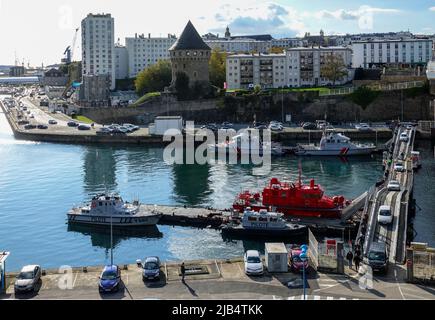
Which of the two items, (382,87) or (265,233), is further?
(382,87)

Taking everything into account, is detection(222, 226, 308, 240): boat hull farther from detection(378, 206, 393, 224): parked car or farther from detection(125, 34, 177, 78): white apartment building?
detection(125, 34, 177, 78): white apartment building


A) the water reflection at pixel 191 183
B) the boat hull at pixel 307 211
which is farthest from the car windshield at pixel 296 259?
the water reflection at pixel 191 183

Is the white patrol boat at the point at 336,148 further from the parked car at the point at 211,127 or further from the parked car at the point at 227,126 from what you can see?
the parked car at the point at 211,127

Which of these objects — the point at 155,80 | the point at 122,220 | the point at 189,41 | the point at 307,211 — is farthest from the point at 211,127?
the point at 307,211

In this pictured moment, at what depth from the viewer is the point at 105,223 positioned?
23312mm

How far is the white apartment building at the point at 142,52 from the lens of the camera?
8694 cm

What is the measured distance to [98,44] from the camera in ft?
269

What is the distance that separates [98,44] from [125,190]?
55.7m

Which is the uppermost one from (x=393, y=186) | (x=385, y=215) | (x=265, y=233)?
(x=393, y=186)

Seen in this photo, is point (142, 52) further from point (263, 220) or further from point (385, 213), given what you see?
point (385, 213)

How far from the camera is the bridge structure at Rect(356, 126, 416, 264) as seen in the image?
55.4 feet

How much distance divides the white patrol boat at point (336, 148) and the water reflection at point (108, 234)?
61.2 ft

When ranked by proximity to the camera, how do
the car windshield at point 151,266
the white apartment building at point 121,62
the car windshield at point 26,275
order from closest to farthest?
the car windshield at point 26,275
the car windshield at point 151,266
the white apartment building at point 121,62
